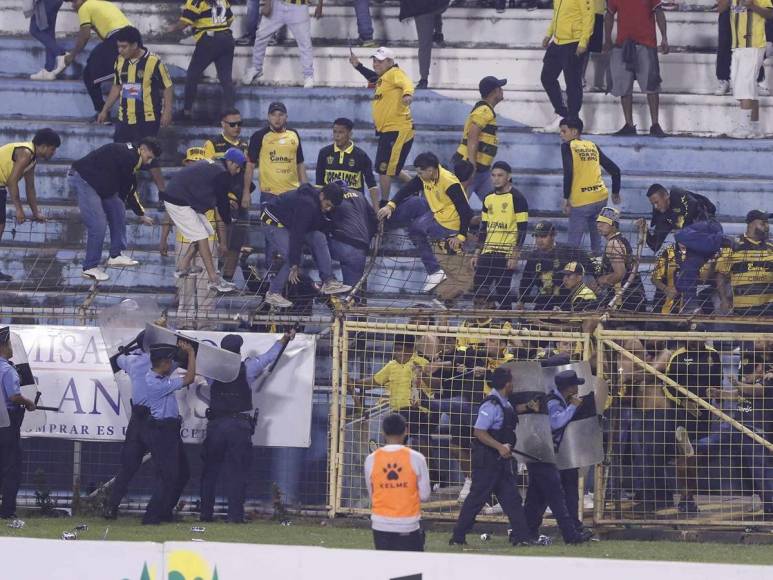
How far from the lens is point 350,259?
1575 centimetres

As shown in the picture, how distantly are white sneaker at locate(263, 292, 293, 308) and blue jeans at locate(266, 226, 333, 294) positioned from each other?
11 centimetres

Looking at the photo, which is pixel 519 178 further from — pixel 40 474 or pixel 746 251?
pixel 40 474

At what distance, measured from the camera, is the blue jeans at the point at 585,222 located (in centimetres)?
1711

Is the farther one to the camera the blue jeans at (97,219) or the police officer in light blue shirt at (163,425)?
the blue jeans at (97,219)

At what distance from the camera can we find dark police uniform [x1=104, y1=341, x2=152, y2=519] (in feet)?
46.4

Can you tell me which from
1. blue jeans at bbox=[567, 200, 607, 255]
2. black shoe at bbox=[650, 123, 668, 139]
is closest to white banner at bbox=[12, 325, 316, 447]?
blue jeans at bbox=[567, 200, 607, 255]

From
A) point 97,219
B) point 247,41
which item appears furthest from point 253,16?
point 97,219

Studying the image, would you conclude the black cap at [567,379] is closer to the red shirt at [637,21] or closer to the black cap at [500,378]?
the black cap at [500,378]

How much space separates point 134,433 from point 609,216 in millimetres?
5186

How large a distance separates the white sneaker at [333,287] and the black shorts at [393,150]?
287cm

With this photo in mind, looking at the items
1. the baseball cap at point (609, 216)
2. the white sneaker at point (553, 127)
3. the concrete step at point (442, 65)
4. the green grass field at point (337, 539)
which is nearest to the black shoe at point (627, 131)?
the white sneaker at point (553, 127)

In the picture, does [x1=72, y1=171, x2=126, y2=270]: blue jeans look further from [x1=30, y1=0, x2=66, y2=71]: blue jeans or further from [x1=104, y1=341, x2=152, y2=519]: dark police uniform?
[x1=30, y1=0, x2=66, y2=71]: blue jeans

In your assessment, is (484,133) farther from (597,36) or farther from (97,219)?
(97,219)

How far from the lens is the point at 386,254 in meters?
17.6
